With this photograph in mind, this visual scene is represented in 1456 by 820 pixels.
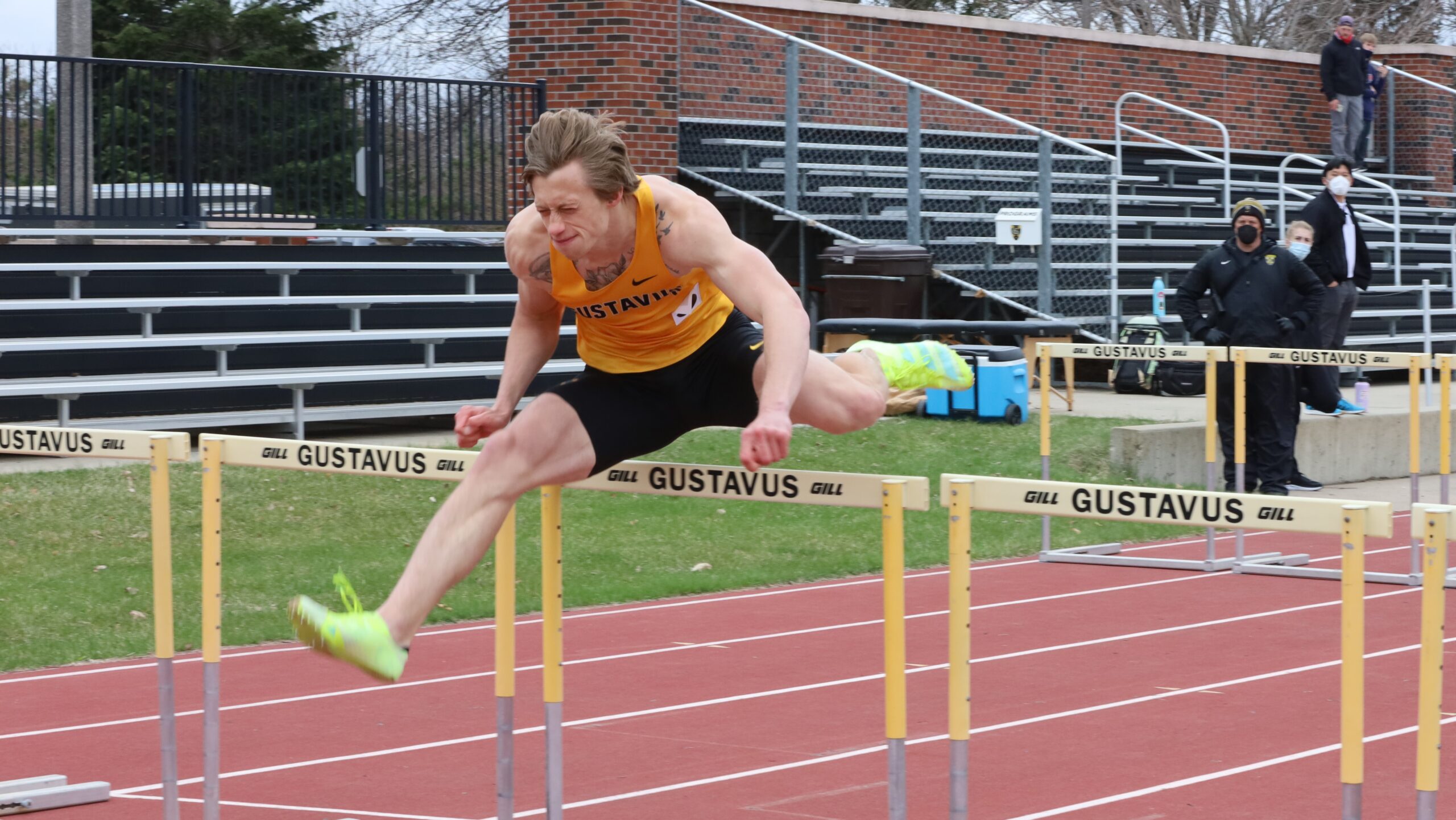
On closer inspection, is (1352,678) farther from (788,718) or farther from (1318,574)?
(1318,574)

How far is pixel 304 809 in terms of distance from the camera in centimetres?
580

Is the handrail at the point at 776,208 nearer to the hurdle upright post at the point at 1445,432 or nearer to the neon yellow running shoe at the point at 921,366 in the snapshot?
the hurdle upright post at the point at 1445,432

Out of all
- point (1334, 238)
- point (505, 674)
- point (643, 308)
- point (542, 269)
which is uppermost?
point (1334, 238)

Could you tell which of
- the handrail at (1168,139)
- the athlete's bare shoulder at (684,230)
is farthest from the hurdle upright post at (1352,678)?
the handrail at (1168,139)

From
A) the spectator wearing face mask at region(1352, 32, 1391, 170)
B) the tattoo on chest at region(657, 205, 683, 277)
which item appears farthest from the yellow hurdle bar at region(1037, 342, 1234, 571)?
the spectator wearing face mask at region(1352, 32, 1391, 170)

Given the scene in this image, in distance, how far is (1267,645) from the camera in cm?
848

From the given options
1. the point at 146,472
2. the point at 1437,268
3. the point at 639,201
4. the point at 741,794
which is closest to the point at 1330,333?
the point at 1437,268

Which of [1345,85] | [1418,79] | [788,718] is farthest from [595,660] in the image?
[1418,79]

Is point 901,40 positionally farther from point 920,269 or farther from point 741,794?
point 741,794

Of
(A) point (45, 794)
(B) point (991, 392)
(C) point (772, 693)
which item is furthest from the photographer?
(B) point (991, 392)

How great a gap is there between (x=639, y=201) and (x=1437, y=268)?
19479 millimetres

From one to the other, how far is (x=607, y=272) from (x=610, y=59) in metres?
13.7

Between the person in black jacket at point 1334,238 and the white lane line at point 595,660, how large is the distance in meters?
5.43

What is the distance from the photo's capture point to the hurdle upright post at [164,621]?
5.10 meters
